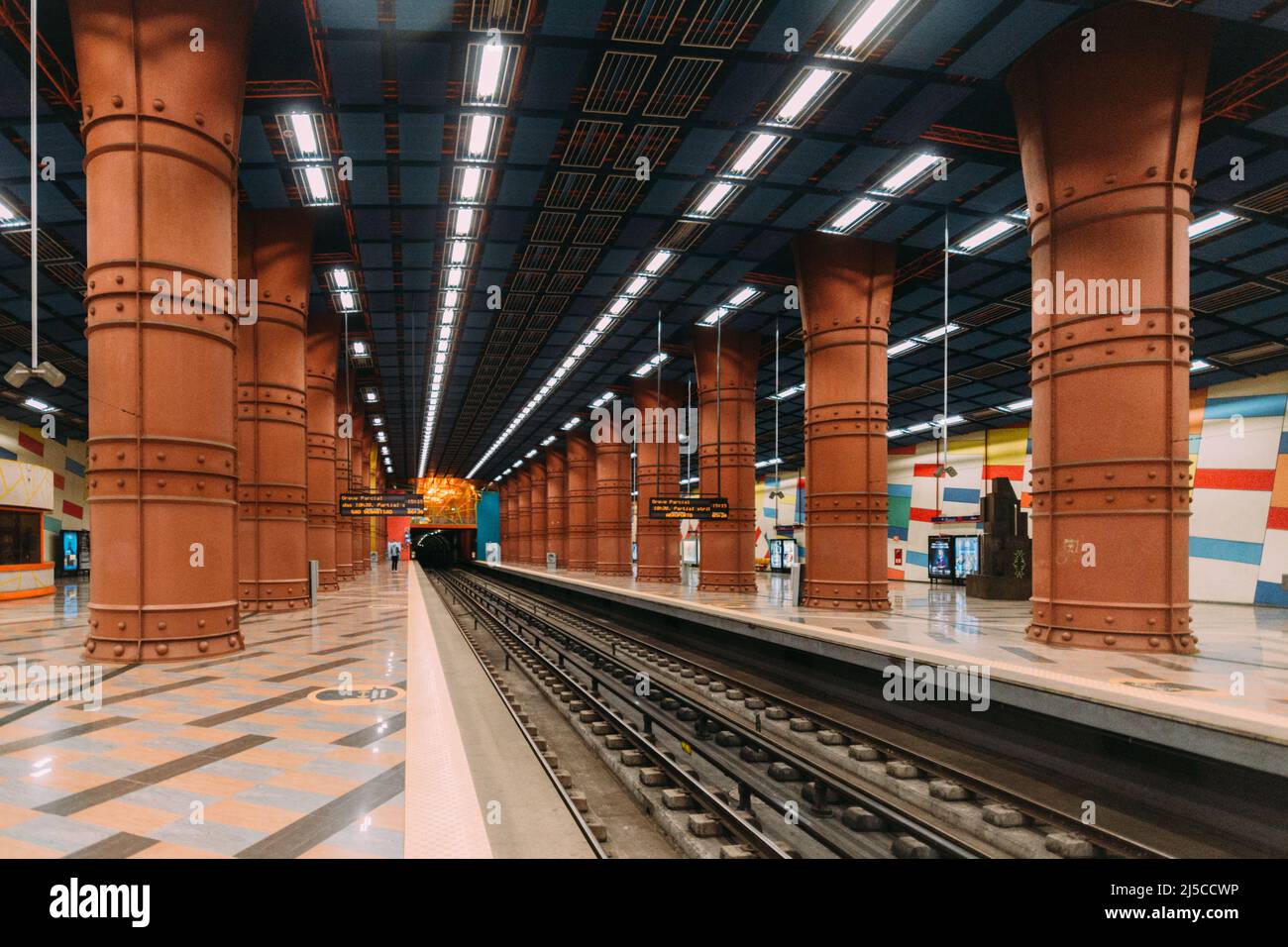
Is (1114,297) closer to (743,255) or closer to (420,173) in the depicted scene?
(743,255)

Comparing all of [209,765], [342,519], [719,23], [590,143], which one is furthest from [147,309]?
[342,519]

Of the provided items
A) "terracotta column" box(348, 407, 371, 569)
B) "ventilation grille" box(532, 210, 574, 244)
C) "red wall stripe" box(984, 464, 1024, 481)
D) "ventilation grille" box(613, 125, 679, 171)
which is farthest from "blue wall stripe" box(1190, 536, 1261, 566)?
"terracotta column" box(348, 407, 371, 569)

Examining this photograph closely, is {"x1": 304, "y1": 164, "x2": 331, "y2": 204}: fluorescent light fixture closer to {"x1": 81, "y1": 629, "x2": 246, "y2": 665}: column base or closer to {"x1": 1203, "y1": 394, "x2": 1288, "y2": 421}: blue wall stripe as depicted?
{"x1": 81, "y1": 629, "x2": 246, "y2": 665}: column base

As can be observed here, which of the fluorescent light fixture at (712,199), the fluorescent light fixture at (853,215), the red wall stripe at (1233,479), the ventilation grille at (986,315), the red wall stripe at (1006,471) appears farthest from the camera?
the red wall stripe at (1006,471)

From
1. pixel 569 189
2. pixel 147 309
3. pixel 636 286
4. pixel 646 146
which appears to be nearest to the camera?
pixel 147 309

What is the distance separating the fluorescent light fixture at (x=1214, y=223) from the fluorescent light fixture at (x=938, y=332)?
6.85m

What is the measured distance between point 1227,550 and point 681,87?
74.0ft

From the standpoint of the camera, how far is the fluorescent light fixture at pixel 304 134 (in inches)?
449

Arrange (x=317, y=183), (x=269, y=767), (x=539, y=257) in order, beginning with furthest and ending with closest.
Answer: (x=539, y=257) → (x=317, y=183) → (x=269, y=767)

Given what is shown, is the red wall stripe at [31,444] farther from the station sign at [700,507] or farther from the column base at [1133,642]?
the column base at [1133,642]

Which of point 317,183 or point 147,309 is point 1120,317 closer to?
point 147,309

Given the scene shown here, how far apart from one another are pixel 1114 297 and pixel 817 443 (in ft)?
25.0

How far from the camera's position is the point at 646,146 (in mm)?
12281

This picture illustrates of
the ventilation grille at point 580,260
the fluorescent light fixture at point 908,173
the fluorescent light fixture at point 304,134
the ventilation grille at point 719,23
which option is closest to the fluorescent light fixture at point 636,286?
→ the ventilation grille at point 580,260
